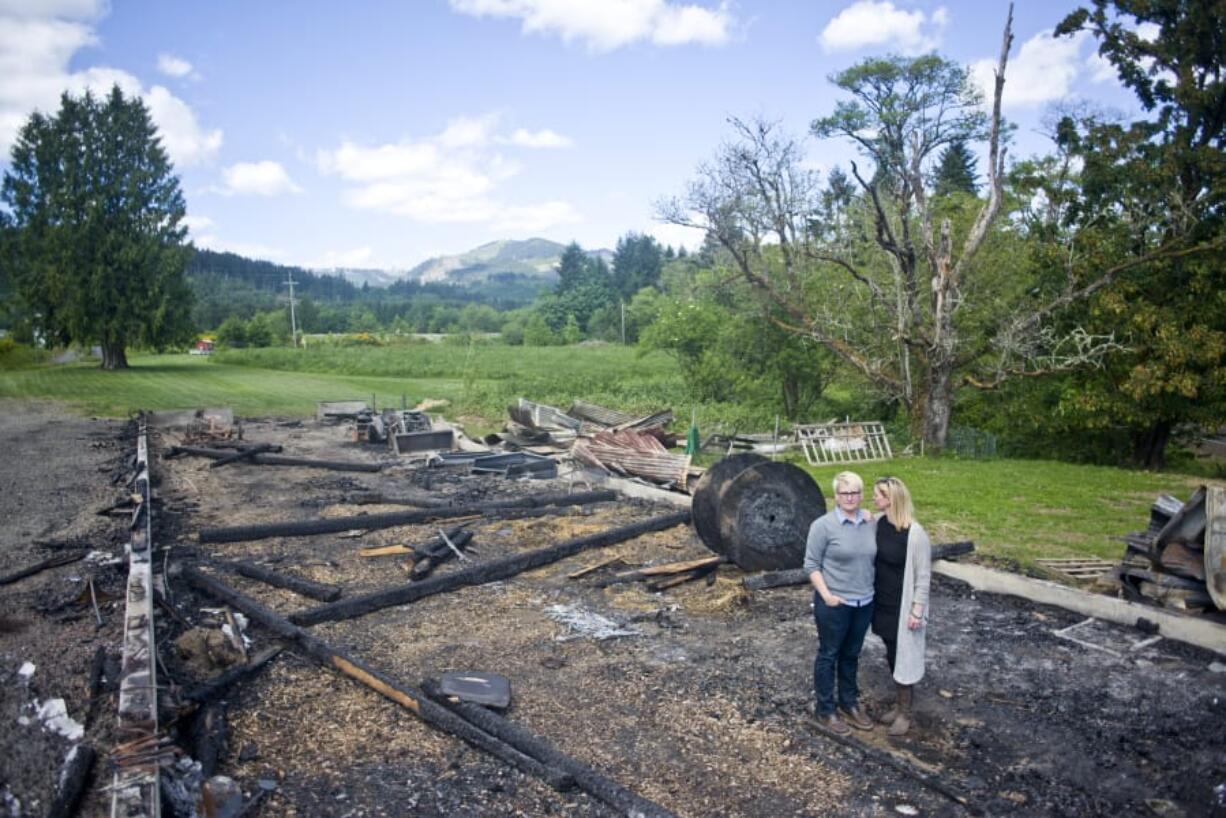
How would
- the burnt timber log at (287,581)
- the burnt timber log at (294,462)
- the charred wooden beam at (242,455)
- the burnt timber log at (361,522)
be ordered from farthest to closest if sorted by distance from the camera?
the charred wooden beam at (242,455)
the burnt timber log at (294,462)
the burnt timber log at (361,522)
the burnt timber log at (287,581)

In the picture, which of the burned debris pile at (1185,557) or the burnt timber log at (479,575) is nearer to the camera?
the burned debris pile at (1185,557)

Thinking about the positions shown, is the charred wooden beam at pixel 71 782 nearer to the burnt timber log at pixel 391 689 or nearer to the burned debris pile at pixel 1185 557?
the burnt timber log at pixel 391 689

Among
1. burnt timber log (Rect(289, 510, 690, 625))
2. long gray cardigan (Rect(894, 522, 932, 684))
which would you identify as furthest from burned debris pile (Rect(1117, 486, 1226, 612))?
burnt timber log (Rect(289, 510, 690, 625))

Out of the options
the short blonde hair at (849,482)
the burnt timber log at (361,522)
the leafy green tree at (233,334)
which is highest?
the leafy green tree at (233,334)

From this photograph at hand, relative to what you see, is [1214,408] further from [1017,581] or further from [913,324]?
[1017,581]

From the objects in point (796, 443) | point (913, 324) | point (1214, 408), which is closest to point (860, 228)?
point (913, 324)

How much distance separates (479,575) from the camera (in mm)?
9695

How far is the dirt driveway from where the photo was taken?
5.18m

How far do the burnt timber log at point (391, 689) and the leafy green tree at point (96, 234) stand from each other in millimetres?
42197

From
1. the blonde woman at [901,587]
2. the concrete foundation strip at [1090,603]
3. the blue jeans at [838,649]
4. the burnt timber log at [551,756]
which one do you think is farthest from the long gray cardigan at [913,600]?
the concrete foundation strip at [1090,603]

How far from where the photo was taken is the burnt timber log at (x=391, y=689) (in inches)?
212

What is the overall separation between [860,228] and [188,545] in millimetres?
23871

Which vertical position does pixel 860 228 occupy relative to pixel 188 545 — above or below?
above

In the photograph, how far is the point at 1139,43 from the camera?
62.2 ft
